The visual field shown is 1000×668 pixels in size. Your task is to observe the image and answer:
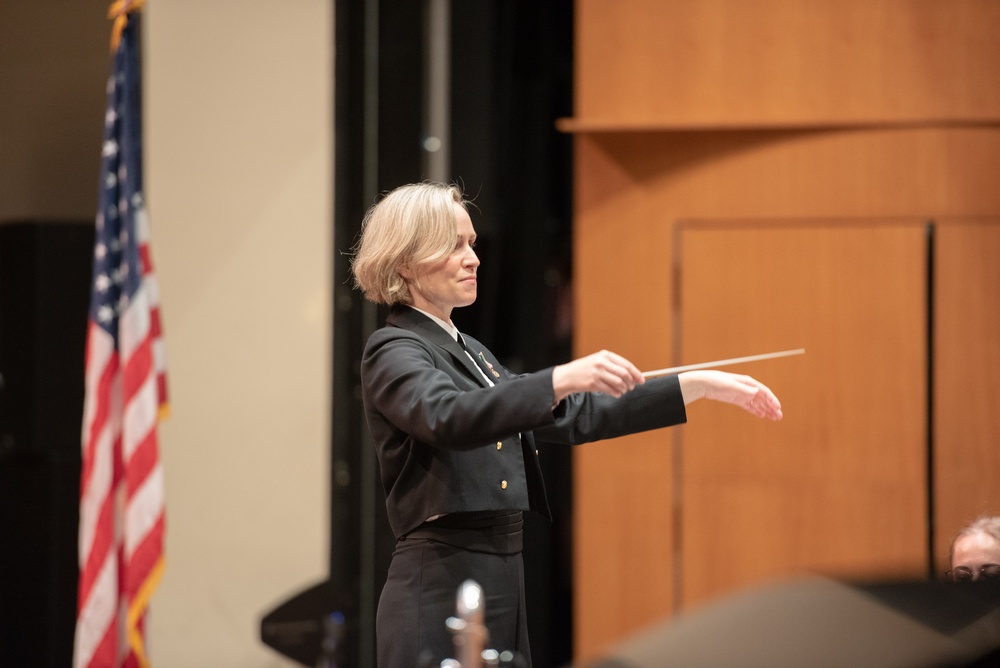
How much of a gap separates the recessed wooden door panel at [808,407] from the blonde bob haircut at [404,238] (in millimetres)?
2222

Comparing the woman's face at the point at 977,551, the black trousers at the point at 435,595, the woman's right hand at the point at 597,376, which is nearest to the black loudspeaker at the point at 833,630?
the woman's right hand at the point at 597,376

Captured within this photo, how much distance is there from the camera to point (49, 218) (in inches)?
171

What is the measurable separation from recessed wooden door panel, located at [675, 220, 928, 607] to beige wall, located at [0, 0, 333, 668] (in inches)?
58.8

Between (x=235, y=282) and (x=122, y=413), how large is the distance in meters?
0.84

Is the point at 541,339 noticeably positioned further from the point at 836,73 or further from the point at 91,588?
the point at 91,588

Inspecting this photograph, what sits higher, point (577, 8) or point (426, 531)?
point (577, 8)

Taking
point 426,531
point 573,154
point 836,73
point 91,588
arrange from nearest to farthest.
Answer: point 426,531 → point 91,588 → point 836,73 → point 573,154

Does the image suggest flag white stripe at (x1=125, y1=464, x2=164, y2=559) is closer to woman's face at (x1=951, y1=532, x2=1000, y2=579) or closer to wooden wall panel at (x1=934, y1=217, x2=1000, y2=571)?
woman's face at (x1=951, y1=532, x2=1000, y2=579)

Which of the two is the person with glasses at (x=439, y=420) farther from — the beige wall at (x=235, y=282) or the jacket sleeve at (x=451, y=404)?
the beige wall at (x=235, y=282)

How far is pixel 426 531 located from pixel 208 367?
2630 millimetres

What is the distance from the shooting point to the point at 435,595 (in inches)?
81.7

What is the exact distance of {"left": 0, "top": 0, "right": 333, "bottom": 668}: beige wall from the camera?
4438 mm

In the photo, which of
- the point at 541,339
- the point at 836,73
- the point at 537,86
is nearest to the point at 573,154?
the point at 537,86

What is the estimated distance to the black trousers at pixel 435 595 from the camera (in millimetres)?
2072
